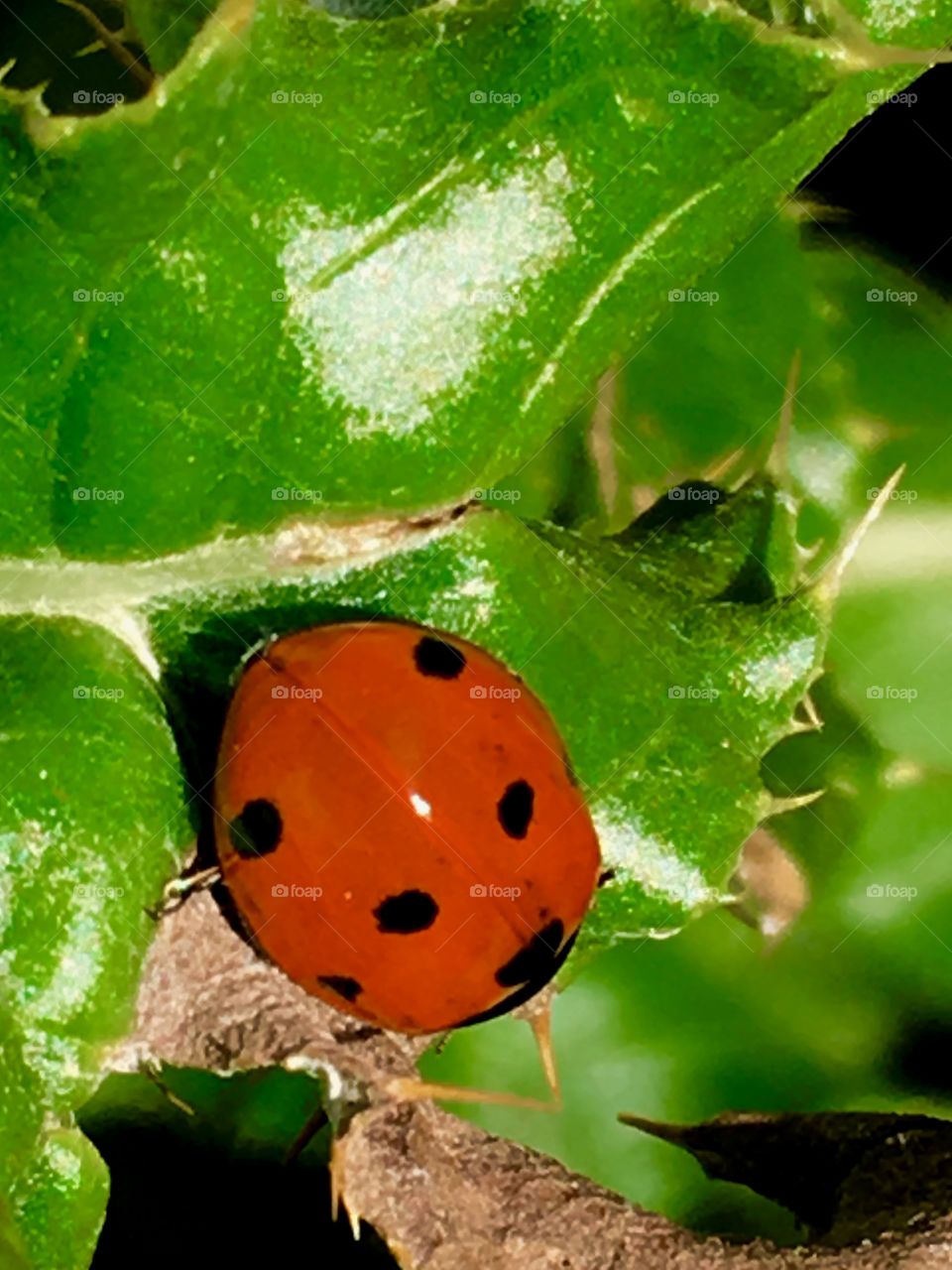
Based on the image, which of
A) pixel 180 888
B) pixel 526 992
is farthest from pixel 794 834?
pixel 180 888

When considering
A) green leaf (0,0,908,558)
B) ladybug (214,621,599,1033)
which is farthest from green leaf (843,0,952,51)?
ladybug (214,621,599,1033)

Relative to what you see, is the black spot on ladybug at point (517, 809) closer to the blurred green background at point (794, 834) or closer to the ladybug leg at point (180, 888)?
the ladybug leg at point (180, 888)

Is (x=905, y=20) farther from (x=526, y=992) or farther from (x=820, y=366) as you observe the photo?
(x=526, y=992)

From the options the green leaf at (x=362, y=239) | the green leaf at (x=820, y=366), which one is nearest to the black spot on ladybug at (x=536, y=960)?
the green leaf at (x=362, y=239)

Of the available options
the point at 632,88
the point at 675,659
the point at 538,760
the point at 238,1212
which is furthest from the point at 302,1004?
the point at 632,88

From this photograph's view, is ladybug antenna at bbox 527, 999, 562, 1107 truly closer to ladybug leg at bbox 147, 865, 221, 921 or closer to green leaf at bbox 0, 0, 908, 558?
ladybug leg at bbox 147, 865, 221, 921

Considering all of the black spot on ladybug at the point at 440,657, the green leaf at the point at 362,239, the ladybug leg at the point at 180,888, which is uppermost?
the green leaf at the point at 362,239
